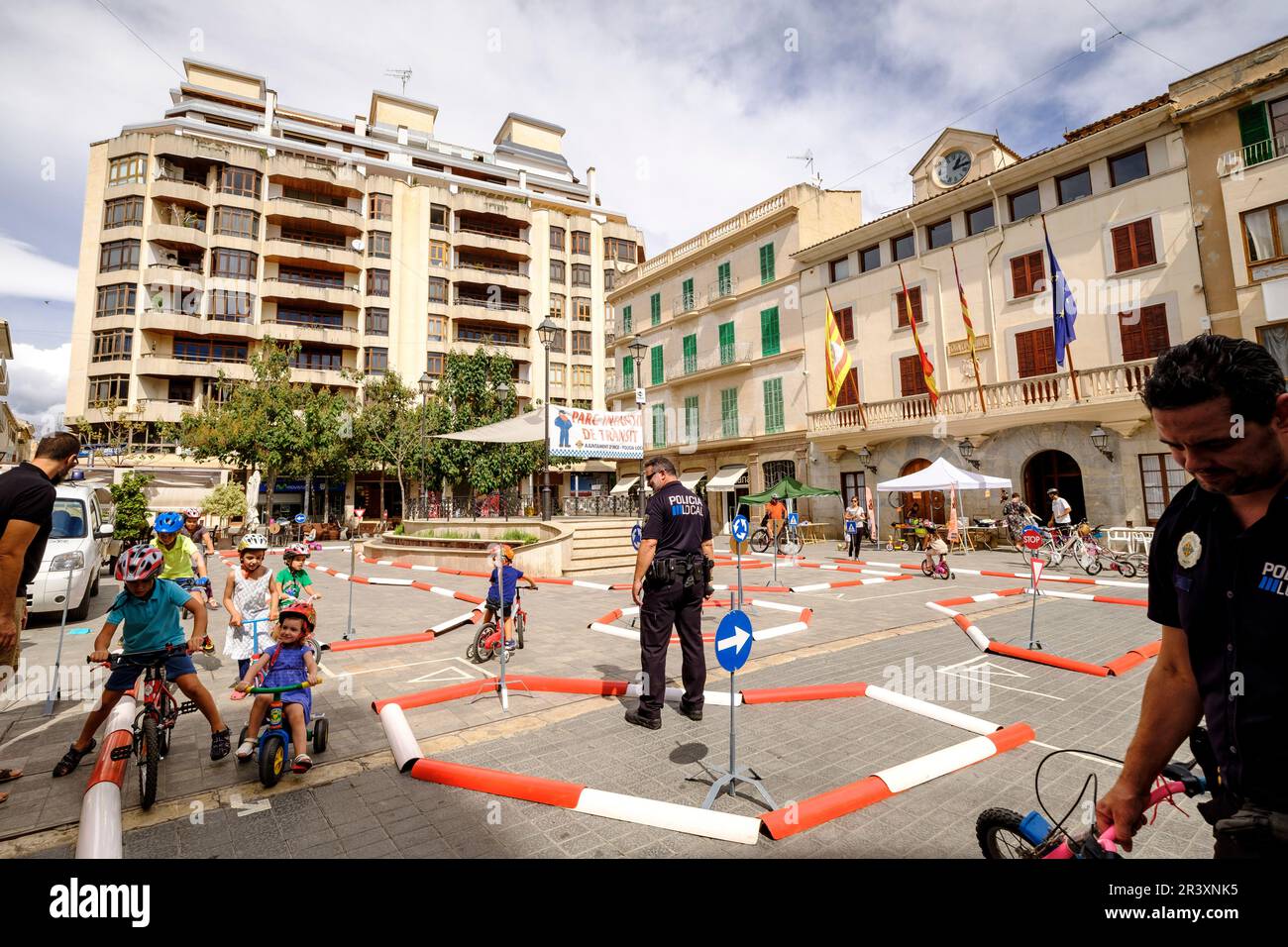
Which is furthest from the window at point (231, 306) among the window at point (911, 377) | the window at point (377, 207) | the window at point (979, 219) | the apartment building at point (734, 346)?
the window at point (979, 219)

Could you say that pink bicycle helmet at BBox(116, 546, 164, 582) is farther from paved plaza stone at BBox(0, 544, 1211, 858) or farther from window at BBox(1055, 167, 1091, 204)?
window at BBox(1055, 167, 1091, 204)

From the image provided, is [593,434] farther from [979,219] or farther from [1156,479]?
[1156,479]

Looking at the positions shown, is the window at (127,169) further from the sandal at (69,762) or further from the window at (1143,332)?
the window at (1143,332)

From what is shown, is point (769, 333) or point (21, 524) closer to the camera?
point (21, 524)

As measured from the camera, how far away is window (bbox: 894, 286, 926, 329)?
2314cm

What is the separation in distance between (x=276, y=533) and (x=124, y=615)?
92.7 ft

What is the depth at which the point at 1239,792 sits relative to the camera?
156 centimetres

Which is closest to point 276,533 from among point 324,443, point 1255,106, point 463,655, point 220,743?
point 324,443

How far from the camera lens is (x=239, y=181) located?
38500mm

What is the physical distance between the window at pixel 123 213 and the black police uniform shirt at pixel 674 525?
47.1 m

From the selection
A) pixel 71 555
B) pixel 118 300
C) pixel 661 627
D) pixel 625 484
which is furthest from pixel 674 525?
pixel 118 300

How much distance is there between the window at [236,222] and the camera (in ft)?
124

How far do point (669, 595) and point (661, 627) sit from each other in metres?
0.27

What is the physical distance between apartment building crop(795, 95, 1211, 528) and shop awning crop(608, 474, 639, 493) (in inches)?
447
